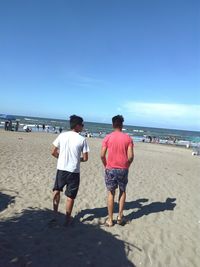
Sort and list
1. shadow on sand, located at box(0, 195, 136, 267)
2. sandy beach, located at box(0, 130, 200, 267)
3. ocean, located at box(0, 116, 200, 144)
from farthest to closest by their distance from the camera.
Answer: ocean, located at box(0, 116, 200, 144) < sandy beach, located at box(0, 130, 200, 267) < shadow on sand, located at box(0, 195, 136, 267)

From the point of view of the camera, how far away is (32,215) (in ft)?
19.0

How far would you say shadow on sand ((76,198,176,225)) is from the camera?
6.16m

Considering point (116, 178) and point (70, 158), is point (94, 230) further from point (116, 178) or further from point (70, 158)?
point (70, 158)

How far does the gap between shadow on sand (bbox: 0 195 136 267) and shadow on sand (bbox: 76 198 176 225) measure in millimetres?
552

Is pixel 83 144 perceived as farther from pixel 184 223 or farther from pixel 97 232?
pixel 184 223

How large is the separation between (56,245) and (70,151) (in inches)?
56.0

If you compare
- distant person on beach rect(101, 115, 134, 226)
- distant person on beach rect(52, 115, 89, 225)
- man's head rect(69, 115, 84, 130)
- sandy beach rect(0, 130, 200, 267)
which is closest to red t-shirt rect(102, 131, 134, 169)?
distant person on beach rect(101, 115, 134, 226)

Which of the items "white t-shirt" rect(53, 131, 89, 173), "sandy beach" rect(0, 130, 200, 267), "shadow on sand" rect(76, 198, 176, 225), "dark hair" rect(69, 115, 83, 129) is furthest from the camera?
"shadow on sand" rect(76, 198, 176, 225)

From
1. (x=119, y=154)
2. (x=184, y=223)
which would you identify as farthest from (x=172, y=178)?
(x=119, y=154)

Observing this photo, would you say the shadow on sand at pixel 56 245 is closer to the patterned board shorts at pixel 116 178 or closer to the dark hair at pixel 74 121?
the patterned board shorts at pixel 116 178

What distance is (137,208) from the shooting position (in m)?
7.12

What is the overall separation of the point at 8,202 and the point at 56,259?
2.53 metres

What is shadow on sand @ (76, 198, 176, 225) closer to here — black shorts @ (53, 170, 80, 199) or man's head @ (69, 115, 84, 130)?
black shorts @ (53, 170, 80, 199)

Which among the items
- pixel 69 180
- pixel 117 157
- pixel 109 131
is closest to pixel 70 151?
pixel 69 180
